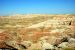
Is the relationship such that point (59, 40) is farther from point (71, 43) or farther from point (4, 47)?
point (4, 47)

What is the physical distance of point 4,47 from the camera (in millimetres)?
18484

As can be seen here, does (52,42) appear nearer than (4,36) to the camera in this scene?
No

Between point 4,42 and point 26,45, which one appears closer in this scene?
point 4,42

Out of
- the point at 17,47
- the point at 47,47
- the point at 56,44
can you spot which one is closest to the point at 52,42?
the point at 56,44

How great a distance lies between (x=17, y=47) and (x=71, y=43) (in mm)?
6616

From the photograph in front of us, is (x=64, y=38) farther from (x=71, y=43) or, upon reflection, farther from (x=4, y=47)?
(x=4, y=47)

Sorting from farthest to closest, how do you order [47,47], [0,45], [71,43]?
[71,43], [47,47], [0,45]

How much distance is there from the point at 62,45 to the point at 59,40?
3.87ft

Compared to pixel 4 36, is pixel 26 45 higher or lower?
lower

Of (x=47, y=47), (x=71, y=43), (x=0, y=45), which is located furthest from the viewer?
(x=71, y=43)

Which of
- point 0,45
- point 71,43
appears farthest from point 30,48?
point 71,43

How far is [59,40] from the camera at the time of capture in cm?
2172

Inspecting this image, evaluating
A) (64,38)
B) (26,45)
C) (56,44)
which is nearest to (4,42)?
(26,45)

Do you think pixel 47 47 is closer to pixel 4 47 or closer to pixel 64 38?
pixel 64 38
